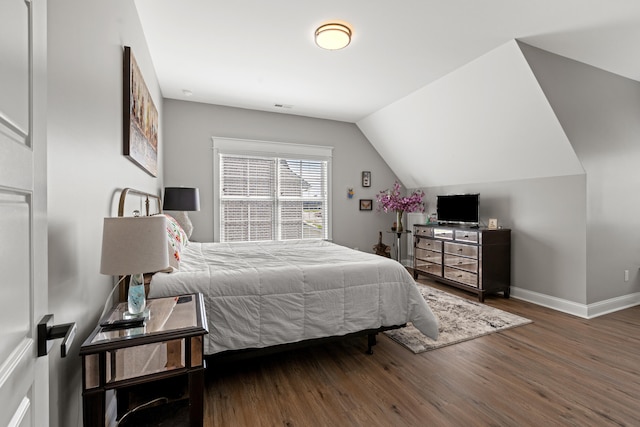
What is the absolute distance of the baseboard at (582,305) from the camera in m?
3.31

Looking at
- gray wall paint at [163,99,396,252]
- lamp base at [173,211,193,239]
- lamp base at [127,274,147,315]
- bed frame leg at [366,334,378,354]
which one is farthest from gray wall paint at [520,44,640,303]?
lamp base at [173,211,193,239]

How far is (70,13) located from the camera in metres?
1.22

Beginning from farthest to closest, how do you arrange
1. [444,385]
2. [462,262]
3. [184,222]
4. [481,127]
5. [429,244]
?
[429,244] < [462,262] < [184,222] < [481,127] < [444,385]

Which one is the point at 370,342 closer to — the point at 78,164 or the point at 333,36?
the point at 78,164

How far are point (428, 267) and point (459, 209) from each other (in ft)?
3.33

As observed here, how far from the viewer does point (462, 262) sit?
411cm

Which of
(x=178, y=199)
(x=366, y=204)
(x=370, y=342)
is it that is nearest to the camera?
(x=370, y=342)

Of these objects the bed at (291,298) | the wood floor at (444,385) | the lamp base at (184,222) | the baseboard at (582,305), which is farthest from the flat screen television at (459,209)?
the lamp base at (184,222)

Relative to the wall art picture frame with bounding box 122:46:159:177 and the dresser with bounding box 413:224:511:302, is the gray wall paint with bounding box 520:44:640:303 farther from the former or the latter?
the wall art picture frame with bounding box 122:46:159:177

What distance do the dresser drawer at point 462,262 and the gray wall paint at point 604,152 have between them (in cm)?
112

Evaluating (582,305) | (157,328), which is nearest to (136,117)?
(157,328)

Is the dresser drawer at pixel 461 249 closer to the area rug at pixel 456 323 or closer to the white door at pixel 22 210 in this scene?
the area rug at pixel 456 323

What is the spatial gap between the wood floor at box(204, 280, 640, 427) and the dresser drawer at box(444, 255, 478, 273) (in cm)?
119

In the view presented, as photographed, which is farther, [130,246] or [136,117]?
[136,117]
